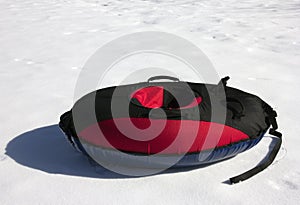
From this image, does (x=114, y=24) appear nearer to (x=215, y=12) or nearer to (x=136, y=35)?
(x=136, y=35)

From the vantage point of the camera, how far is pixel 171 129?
1.99 m

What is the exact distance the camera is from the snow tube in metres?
1.98

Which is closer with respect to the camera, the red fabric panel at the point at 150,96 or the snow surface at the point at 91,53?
the snow surface at the point at 91,53

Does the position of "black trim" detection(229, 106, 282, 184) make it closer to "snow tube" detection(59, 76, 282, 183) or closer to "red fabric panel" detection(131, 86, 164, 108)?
"snow tube" detection(59, 76, 282, 183)

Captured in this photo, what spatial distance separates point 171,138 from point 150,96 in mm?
604

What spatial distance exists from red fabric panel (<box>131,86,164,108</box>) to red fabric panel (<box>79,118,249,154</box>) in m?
0.45

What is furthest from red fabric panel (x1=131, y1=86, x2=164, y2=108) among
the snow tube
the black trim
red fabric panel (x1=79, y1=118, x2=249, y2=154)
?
the black trim

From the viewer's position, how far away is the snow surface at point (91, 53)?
2.00 meters

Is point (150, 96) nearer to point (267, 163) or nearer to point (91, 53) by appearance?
point (267, 163)

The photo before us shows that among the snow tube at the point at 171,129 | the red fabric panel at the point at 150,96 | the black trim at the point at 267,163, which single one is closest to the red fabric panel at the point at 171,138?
the snow tube at the point at 171,129

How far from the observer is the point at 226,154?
2.10 m

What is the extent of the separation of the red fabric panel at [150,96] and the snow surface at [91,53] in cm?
54

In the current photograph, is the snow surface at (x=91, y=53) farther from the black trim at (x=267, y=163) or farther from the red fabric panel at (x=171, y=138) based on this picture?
the red fabric panel at (x=171, y=138)

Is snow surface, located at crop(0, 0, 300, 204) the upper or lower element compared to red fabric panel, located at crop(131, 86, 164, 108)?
lower
